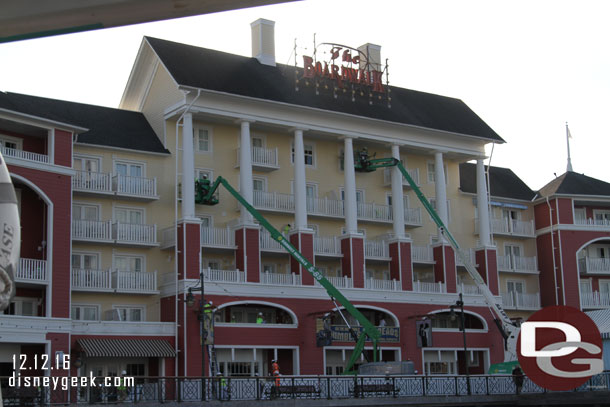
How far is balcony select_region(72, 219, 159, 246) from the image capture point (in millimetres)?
46031

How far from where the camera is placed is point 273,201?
172 feet

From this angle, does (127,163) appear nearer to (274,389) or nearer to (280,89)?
(280,89)

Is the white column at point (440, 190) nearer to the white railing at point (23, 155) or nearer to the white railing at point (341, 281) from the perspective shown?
the white railing at point (341, 281)

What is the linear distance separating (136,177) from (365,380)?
17464mm

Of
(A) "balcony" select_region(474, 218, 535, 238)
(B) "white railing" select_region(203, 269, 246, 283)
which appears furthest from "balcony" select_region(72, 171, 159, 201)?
(A) "balcony" select_region(474, 218, 535, 238)

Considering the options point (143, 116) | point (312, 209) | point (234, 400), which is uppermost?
point (143, 116)

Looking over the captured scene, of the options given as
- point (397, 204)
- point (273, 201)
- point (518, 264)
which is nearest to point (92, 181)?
point (273, 201)

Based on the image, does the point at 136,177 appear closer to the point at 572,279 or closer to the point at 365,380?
the point at 365,380

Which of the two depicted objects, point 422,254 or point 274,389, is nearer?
point 274,389

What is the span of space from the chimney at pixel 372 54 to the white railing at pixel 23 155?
915 inches

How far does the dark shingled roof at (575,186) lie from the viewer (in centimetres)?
6556

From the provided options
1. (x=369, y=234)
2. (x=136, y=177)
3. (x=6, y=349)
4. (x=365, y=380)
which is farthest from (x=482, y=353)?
(x=6, y=349)

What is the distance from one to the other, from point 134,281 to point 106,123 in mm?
9640

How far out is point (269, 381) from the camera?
37.9 meters
